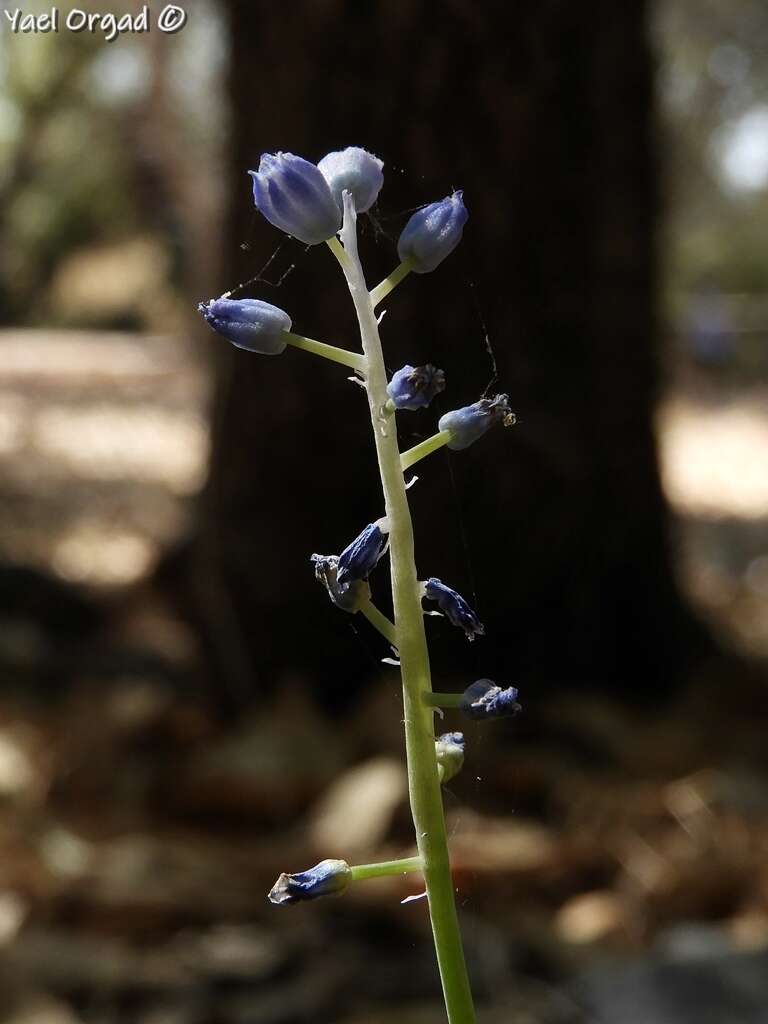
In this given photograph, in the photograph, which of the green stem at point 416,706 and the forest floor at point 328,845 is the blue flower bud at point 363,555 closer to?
the green stem at point 416,706

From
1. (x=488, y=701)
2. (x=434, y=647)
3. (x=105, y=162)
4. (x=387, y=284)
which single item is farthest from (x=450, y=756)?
(x=105, y=162)

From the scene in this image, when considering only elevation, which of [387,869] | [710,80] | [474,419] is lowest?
[387,869]

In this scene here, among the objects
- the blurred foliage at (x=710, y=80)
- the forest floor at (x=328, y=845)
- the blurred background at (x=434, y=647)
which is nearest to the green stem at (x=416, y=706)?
the blurred background at (x=434, y=647)

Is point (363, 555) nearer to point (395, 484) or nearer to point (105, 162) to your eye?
point (395, 484)

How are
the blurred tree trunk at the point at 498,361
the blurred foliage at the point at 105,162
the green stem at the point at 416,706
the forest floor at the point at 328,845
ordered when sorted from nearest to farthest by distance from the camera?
the green stem at the point at 416,706
the forest floor at the point at 328,845
the blurred tree trunk at the point at 498,361
the blurred foliage at the point at 105,162

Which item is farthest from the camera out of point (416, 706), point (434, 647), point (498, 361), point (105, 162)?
point (105, 162)

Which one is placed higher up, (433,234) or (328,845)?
(328,845)

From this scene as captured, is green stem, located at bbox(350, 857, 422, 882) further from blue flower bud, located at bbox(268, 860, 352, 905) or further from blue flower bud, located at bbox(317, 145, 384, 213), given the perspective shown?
blue flower bud, located at bbox(317, 145, 384, 213)
